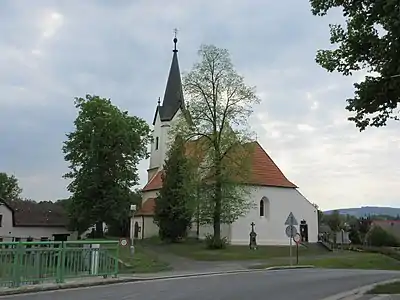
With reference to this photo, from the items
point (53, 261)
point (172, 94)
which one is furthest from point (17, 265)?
point (172, 94)

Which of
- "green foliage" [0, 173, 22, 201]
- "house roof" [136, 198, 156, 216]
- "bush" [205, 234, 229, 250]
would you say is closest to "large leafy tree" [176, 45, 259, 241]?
"bush" [205, 234, 229, 250]

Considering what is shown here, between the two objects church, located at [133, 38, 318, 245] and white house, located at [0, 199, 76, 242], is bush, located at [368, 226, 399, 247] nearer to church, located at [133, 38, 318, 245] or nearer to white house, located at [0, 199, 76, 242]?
church, located at [133, 38, 318, 245]

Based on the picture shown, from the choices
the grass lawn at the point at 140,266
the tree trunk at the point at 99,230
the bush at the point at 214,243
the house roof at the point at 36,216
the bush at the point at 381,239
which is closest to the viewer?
the grass lawn at the point at 140,266

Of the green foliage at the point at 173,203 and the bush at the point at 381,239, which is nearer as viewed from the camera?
the green foliage at the point at 173,203

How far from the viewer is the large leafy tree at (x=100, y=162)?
5569 centimetres

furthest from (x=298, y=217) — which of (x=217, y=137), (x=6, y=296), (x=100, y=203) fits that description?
(x=6, y=296)

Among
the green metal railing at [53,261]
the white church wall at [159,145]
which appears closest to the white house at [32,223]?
the white church wall at [159,145]

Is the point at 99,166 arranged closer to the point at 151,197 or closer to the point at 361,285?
the point at 151,197

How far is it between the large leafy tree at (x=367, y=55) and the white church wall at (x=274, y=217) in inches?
1479

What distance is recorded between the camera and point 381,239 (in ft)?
206

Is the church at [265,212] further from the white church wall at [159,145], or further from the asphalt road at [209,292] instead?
the asphalt road at [209,292]

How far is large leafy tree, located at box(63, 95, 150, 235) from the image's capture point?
183 ft

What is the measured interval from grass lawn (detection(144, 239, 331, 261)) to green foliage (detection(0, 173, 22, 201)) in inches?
2233

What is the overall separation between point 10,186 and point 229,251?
235 feet
